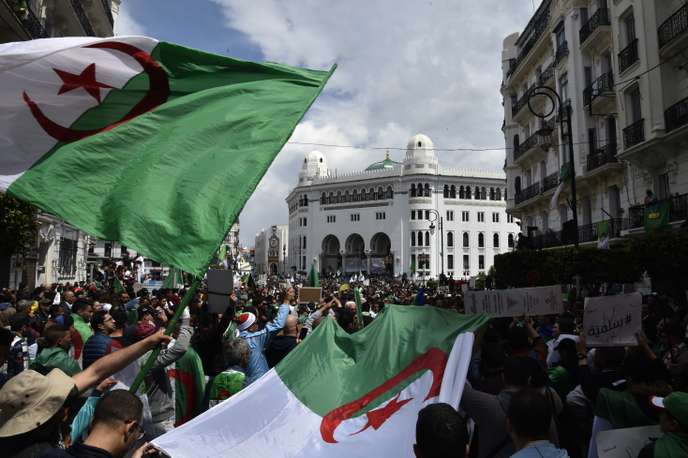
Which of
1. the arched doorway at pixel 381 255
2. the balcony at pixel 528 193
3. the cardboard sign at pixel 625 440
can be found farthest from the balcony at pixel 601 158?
the arched doorway at pixel 381 255

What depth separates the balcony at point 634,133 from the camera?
723 inches

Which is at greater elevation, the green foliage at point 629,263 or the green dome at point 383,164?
the green dome at point 383,164

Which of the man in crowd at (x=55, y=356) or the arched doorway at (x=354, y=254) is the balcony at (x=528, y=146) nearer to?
the man in crowd at (x=55, y=356)

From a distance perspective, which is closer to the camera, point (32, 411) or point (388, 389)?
point (32, 411)

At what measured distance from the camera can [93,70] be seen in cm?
382

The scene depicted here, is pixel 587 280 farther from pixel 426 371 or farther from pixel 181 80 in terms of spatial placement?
pixel 181 80

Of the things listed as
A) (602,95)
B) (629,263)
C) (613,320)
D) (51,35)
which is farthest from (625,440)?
(51,35)

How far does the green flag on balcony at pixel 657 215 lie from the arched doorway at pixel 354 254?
72850 mm

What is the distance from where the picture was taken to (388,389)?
3.85 metres

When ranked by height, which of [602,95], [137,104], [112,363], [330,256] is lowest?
[112,363]

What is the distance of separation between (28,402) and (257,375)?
3198 mm

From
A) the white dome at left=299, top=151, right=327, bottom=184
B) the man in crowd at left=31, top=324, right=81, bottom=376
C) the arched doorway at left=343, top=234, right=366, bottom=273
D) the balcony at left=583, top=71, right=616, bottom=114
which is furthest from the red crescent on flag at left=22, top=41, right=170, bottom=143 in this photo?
the white dome at left=299, top=151, right=327, bottom=184

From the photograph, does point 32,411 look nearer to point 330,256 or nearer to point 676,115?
point 676,115

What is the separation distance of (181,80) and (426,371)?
110 inches
